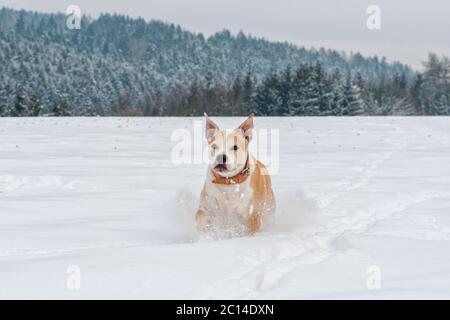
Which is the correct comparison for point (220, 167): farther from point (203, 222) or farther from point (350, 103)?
point (350, 103)

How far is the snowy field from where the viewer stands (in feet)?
12.0

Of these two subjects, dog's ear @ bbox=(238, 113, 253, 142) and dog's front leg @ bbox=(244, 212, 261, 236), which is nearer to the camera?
dog's front leg @ bbox=(244, 212, 261, 236)

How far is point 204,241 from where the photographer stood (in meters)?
5.18

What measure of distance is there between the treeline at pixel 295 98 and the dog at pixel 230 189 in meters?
61.4

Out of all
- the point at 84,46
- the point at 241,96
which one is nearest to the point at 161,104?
the point at 241,96

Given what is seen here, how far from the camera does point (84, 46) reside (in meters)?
172

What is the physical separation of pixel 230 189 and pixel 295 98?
71.8m

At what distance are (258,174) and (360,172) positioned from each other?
6050mm

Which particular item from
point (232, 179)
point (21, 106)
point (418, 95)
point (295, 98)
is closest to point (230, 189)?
point (232, 179)

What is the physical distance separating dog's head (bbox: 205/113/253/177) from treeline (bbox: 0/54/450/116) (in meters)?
61.4

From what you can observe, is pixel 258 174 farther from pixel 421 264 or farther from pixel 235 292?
pixel 235 292

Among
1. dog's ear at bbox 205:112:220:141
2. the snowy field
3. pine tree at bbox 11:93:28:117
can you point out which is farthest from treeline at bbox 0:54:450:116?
dog's ear at bbox 205:112:220:141

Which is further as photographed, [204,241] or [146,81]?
[146,81]

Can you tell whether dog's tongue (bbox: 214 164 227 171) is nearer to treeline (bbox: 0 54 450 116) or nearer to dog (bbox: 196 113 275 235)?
dog (bbox: 196 113 275 235)
